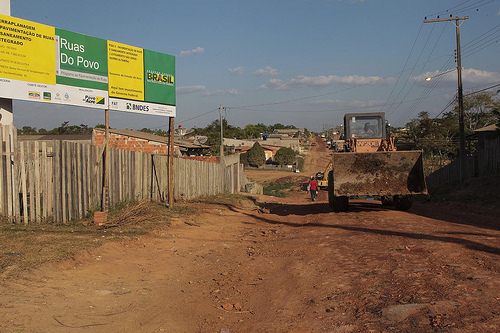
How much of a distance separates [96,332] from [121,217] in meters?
7.25

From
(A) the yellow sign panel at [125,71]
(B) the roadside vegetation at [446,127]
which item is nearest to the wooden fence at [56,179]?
(A) the yellow sign panel at [125,71]

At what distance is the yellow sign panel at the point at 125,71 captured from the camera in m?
13.6

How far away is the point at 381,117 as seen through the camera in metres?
17.4

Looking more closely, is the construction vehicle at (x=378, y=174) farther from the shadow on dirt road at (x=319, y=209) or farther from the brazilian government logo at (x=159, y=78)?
the brazilian government logo at (x=159, y=78)

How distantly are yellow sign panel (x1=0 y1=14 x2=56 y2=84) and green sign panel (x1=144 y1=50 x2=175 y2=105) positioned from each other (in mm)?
3552

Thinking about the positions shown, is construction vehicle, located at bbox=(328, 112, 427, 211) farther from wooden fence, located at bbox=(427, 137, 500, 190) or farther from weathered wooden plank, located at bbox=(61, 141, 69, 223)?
wooden fence, located at bbox=(427, 137, 500, 190)

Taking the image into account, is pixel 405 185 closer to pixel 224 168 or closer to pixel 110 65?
pixel 110 65

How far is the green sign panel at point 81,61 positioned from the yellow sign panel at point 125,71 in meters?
0.27

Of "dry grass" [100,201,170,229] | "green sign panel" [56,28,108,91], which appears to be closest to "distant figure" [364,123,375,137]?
"dry grass" [100,201,170,229]

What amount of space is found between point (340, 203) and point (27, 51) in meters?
10.1

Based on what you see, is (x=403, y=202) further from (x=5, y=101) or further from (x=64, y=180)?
(x=5, y=101)

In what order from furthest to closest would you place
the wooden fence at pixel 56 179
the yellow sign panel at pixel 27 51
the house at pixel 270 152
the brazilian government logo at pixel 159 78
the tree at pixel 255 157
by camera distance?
the house at pixel 270 152, the tree at pixel 255 157, the brazilian government logo at pixel 159 78, the yellow sign panel at pixel 27 51, the wooden fence at pixel 56 179

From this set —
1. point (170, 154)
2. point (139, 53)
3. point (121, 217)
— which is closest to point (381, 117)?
point (170, 154)

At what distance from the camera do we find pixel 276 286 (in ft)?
23.7
